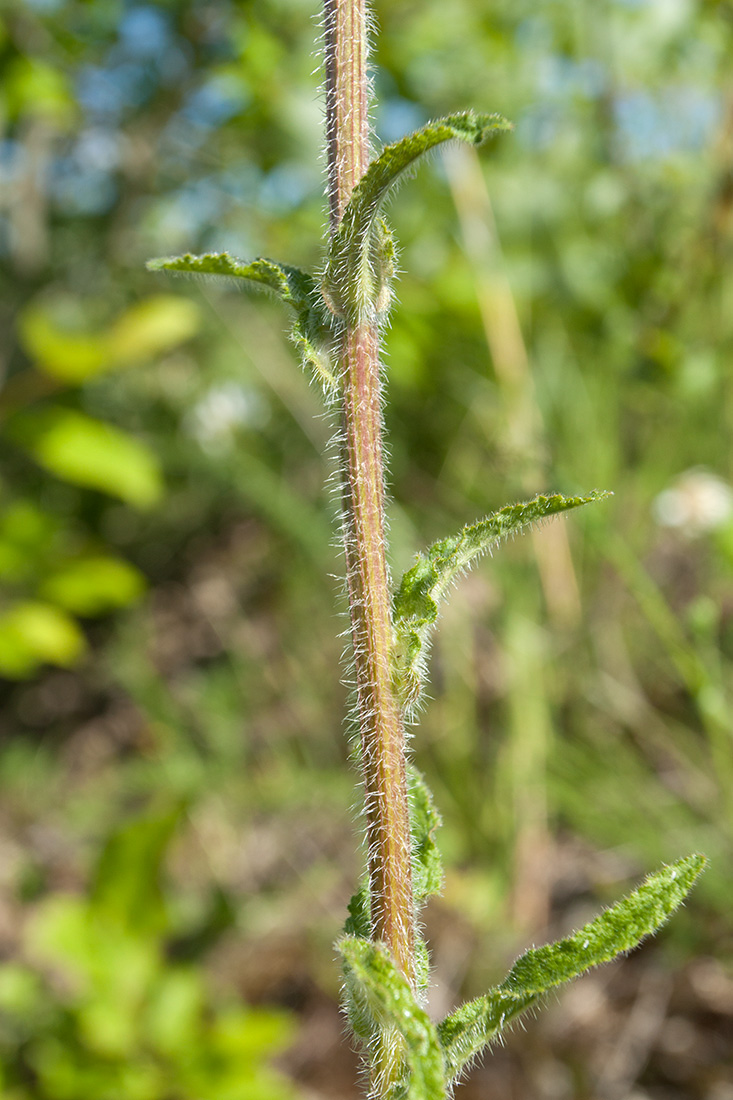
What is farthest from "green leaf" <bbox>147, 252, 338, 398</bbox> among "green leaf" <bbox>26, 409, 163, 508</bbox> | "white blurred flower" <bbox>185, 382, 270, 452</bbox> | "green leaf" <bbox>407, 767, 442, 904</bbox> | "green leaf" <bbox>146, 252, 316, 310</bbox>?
"white blurred flower" <bbox>185, 382, 270, 452</bbox>

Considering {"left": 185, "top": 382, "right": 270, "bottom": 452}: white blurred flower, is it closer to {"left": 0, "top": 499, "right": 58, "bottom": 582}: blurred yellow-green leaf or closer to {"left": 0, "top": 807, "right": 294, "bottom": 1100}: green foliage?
{"left": 0, "top": 499, "right": 58, "bottom": 582}: blurred yellow-green leaf

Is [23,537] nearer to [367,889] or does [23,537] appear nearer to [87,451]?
[87,451]

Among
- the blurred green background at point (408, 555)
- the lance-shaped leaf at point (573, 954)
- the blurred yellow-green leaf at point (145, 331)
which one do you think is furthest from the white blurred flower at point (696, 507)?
the lance-shaped leaf at point (573, 954)

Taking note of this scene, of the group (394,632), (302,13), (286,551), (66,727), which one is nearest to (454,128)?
(394,632)

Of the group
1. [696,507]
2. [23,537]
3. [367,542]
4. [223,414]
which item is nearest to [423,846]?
[367,542]

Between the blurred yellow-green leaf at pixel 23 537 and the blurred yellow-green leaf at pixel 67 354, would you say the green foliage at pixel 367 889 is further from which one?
the blurred yellow-green leaf at pixel 23 537

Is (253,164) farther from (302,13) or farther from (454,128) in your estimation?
(454,128)
